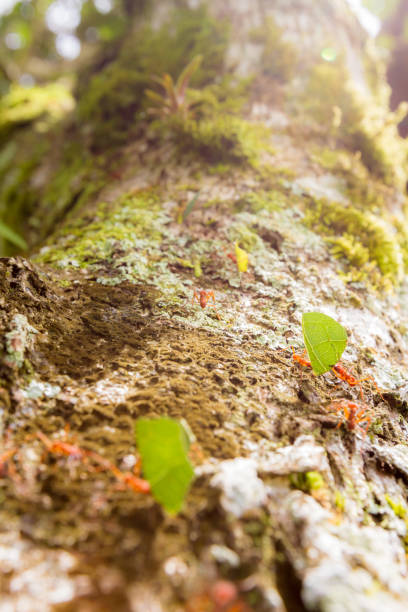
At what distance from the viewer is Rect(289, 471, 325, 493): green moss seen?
1.08m

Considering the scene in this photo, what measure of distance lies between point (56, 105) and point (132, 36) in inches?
58.0

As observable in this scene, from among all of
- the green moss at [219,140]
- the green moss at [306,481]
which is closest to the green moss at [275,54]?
the green moss at [219,140]

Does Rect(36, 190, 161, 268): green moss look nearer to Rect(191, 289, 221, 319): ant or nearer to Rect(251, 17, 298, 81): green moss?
Rect(191, 289, 221, 319): ant

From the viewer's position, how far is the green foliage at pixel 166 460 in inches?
35.1

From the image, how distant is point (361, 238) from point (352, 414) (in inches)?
57.0

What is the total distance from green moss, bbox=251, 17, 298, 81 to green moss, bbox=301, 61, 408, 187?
0.75ft

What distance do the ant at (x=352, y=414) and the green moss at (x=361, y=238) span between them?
41.0 inches

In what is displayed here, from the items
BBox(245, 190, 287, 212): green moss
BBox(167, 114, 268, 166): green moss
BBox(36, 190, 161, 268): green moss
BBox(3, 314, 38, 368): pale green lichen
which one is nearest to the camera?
BBox(3, 314, 38, 368): pale green lichen

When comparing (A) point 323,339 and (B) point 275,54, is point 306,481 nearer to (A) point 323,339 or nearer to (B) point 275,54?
(A) point 323,339

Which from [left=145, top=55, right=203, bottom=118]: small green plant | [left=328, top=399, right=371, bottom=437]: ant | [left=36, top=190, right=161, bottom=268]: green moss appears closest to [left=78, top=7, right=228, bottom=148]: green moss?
[left=145, top=55, right=203, bottom=118]: small green plant

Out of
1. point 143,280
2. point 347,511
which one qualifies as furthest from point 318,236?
point 347,511

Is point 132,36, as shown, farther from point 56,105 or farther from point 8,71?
point 8,71

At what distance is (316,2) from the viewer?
4.09 metres

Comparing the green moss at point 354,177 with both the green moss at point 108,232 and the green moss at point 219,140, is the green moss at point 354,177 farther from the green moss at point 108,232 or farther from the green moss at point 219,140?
the green moss at point 108,232
